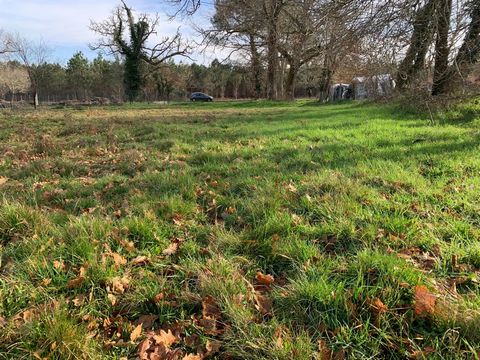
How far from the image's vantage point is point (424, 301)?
214 cm

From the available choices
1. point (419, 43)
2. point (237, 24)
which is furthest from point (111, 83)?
point (419, 43)

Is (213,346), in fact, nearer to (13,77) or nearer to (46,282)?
(46,282)

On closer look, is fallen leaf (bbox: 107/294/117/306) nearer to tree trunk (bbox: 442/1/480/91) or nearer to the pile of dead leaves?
the pile of dead leaves

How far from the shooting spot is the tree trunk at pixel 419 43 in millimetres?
7539

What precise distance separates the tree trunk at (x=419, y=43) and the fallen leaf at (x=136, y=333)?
26.6ft

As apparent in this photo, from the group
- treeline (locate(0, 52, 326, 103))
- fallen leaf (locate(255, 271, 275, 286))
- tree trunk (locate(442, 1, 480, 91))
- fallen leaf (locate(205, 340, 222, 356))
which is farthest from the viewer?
treeline (locate(0, 52, 326, 103))

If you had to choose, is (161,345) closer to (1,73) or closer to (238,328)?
(238,328)

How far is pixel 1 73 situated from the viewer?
46.6 m

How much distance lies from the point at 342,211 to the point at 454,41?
20.4 ft

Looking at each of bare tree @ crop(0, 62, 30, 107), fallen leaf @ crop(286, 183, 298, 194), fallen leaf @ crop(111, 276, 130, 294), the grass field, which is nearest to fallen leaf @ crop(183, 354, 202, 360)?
the grass field

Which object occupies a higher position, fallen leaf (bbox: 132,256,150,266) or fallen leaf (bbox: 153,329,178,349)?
fallen leaf (bbox: 132,256,150,266)

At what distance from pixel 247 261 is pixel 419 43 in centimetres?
770

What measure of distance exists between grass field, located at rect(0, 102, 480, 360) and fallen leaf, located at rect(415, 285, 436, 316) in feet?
0.04

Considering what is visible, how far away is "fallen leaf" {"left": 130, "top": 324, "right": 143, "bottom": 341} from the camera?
2.06m
